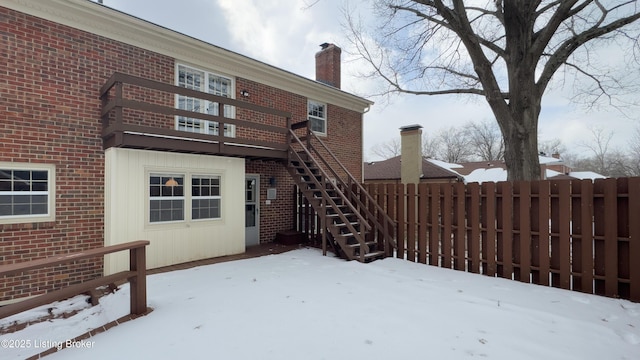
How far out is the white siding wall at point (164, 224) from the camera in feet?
18.8

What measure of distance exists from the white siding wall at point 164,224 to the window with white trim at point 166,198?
0.13 metres

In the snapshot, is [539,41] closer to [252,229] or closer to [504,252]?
[504,252]

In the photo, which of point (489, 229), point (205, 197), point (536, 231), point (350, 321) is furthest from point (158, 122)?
point (536, 231)

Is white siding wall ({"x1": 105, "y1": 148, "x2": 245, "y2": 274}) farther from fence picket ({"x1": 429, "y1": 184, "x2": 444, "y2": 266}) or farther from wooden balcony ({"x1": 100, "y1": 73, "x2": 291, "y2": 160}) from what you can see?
fence picket ({"x1": 429, "y1": 184, "x2": 444, "y2": 266})

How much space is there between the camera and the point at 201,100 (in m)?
7.64

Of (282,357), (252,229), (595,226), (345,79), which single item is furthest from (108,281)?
(345,79)

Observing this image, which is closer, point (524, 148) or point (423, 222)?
point (423, 222)

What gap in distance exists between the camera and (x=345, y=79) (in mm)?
12422

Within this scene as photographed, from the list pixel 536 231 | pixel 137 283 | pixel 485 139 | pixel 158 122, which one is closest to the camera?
pixel 137 283

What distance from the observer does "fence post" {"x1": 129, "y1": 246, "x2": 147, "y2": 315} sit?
386 cm

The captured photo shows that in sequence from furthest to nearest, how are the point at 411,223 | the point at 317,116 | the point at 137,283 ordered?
the point at 317,116
the point at 411,223
the point at 137,283

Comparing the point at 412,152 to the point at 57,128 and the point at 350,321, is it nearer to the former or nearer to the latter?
the point at 350,321

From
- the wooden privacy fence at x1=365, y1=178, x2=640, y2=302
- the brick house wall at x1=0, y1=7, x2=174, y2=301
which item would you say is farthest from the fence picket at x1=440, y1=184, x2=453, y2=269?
the brick house wall at x1=0, y1=7, x2=174, y2=301

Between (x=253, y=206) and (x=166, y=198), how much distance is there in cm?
267
